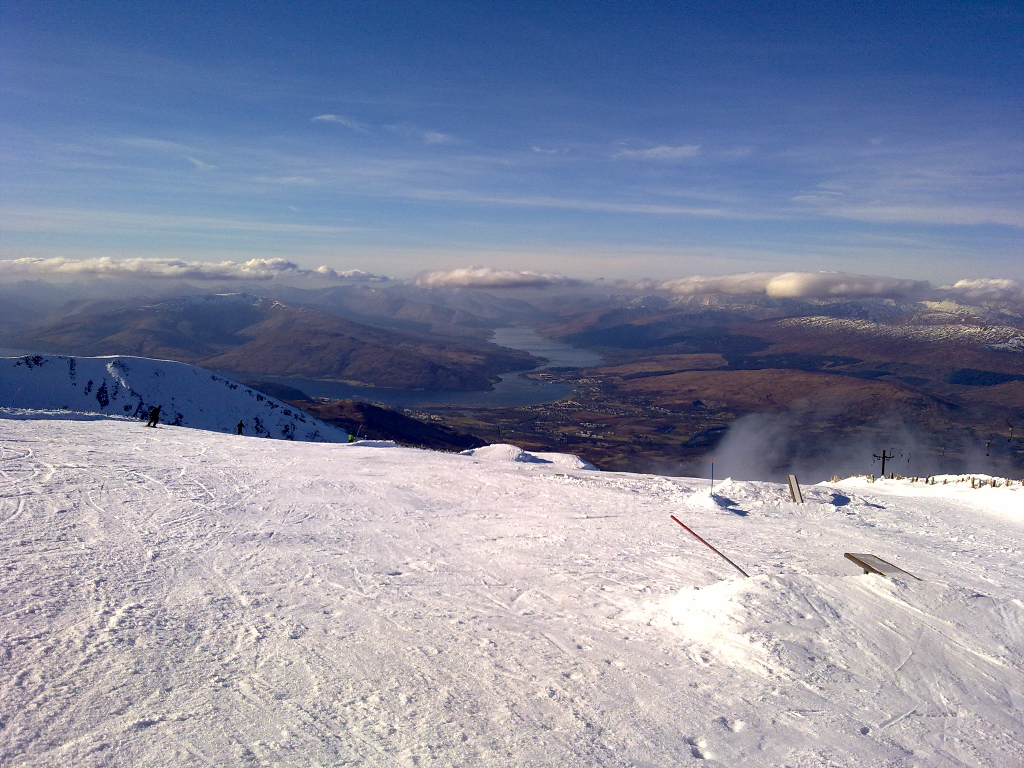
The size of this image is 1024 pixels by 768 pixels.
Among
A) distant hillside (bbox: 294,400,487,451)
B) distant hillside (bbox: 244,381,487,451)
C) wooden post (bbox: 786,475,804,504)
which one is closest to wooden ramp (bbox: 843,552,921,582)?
wooden post (bbox: 786,475,804,504)

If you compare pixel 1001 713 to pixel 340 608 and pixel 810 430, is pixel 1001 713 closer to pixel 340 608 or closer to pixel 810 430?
pixel 340 608

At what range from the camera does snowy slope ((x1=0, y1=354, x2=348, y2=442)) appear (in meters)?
64.1

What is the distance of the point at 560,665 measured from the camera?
7730 mm

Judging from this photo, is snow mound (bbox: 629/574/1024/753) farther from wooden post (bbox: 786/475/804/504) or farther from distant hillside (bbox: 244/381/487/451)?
distant hillside (bbox: 244/381/487/451)

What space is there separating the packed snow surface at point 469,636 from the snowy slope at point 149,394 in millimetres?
56396

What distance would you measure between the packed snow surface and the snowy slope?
56.4m

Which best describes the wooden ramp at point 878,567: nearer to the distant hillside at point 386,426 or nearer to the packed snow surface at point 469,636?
the packed snow surface at point 469,636

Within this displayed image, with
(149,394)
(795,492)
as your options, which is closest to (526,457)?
(795,492)

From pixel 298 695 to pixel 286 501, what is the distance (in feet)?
28.9

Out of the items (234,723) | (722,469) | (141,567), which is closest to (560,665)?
(234,723)

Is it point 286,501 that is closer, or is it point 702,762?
point 702,762

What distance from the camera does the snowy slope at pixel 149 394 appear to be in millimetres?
64062

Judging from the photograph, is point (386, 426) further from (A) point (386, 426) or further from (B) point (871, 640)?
(B) point (871, 640)

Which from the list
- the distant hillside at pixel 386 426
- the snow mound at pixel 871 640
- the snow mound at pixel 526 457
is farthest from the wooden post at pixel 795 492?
the distant hillside at pixel 386 426
